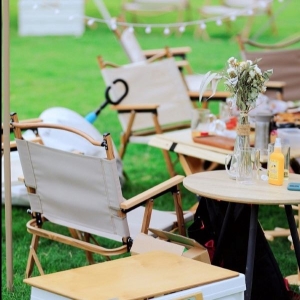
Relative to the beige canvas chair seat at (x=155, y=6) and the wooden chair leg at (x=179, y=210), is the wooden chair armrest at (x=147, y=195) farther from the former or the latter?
the beige canvas chair seat at (x=155, y=6)

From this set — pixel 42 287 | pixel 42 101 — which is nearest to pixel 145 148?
pixel 42 101

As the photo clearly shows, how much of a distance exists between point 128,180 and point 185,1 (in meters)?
8.16

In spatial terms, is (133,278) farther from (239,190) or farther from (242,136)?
(242,136)

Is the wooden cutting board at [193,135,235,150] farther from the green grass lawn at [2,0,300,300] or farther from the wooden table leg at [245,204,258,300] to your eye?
the wooden table leg at [245,204,258,300]

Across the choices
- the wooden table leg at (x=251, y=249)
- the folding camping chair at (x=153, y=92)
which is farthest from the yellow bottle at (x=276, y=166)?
the folding camping chair at (x=153, y=92)

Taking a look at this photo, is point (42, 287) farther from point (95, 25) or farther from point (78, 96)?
point (95, 25)

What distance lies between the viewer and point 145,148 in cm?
782

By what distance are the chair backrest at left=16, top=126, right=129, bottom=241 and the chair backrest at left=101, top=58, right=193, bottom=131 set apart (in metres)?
2.39

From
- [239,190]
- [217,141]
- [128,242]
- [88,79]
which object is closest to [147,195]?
[128,242]

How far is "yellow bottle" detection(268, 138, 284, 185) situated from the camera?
12.8 feet

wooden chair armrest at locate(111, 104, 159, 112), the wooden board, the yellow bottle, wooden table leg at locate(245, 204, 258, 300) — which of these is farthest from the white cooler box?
the wooden board

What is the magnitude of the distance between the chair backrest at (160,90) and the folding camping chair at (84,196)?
2311 millimetres

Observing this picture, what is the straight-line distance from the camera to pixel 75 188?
4188 millimetres

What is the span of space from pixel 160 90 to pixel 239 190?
10.3ft
